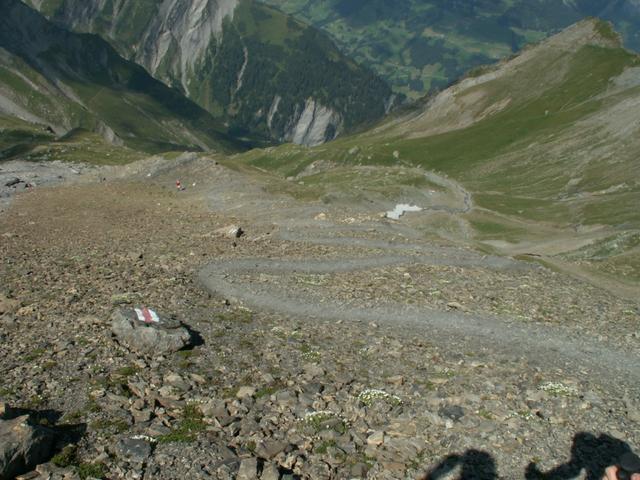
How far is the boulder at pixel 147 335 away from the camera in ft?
84.5

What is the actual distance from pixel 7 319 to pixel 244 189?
55067mm

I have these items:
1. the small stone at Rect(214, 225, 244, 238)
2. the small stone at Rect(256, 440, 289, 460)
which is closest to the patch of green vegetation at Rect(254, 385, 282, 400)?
the small stone at Rect(256, 440, 289, 460)

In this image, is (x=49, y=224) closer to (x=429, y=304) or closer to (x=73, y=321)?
(x=73, y=321)

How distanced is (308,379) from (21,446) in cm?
1118

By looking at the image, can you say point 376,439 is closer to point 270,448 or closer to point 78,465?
point 270,448

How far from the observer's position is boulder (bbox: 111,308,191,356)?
2577 centimetres

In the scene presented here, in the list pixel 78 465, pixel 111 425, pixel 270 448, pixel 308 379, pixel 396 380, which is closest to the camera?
pixel 78 465

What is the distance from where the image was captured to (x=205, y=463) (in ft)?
59.1

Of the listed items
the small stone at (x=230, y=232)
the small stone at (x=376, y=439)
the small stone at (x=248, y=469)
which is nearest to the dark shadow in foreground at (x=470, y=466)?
the small stone at (x=376, y=439)

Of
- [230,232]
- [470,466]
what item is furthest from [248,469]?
[230,232]

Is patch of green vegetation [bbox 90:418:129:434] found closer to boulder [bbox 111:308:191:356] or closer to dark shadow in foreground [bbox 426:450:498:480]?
boulder [bbox 111:308:191:356]

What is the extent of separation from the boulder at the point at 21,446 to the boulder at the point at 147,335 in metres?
7.77

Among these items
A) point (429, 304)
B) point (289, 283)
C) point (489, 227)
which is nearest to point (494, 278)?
point (429, 304)

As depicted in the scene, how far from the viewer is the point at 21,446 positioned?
54.7 feet
